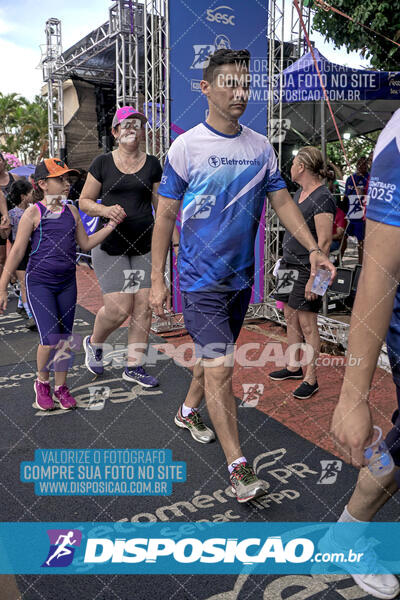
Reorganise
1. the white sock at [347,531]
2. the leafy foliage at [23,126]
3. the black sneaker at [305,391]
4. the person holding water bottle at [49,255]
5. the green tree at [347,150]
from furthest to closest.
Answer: the leafy foliage at [23,126], the green tree at [347,150], the black sneaker at [305,391], the person holding water bottle at [49,255], the white sock at [347,531]

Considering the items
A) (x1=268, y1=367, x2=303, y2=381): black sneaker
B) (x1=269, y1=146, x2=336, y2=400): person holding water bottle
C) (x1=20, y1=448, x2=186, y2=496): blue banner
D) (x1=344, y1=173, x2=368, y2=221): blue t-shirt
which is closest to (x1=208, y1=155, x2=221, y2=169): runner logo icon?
(x1=269, y1=146, x2=336, y2=400): person holding water bottle

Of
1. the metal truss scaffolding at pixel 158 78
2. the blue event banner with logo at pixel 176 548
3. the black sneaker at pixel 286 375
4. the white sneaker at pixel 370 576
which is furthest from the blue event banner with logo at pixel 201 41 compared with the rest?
the white sneaker at pixel 370 576

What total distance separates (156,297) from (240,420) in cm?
132

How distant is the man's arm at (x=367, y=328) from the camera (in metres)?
1.28

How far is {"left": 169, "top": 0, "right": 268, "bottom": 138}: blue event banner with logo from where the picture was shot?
17.6 ft

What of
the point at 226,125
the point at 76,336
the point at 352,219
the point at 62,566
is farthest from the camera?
the point at 352,219

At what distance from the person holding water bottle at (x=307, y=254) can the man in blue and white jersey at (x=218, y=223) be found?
3.53ft

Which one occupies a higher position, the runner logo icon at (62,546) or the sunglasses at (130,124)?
the sunglasses at (130,124)

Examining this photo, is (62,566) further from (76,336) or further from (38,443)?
(76,336)

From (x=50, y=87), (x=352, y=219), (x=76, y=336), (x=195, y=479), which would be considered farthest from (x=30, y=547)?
(x=50, y=87)

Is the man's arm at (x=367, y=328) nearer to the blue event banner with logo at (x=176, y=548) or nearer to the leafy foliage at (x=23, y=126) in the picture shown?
the blue event banner with logo at (x=176, y=548)

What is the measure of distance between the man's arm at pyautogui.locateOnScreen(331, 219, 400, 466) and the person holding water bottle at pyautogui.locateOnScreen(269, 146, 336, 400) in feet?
7.38

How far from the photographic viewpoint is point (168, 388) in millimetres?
4137

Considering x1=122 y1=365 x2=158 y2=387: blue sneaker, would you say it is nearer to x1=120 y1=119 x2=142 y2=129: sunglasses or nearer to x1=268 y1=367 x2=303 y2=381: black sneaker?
x1=268 y1=367 x2=303 y2=381: black sneaker
